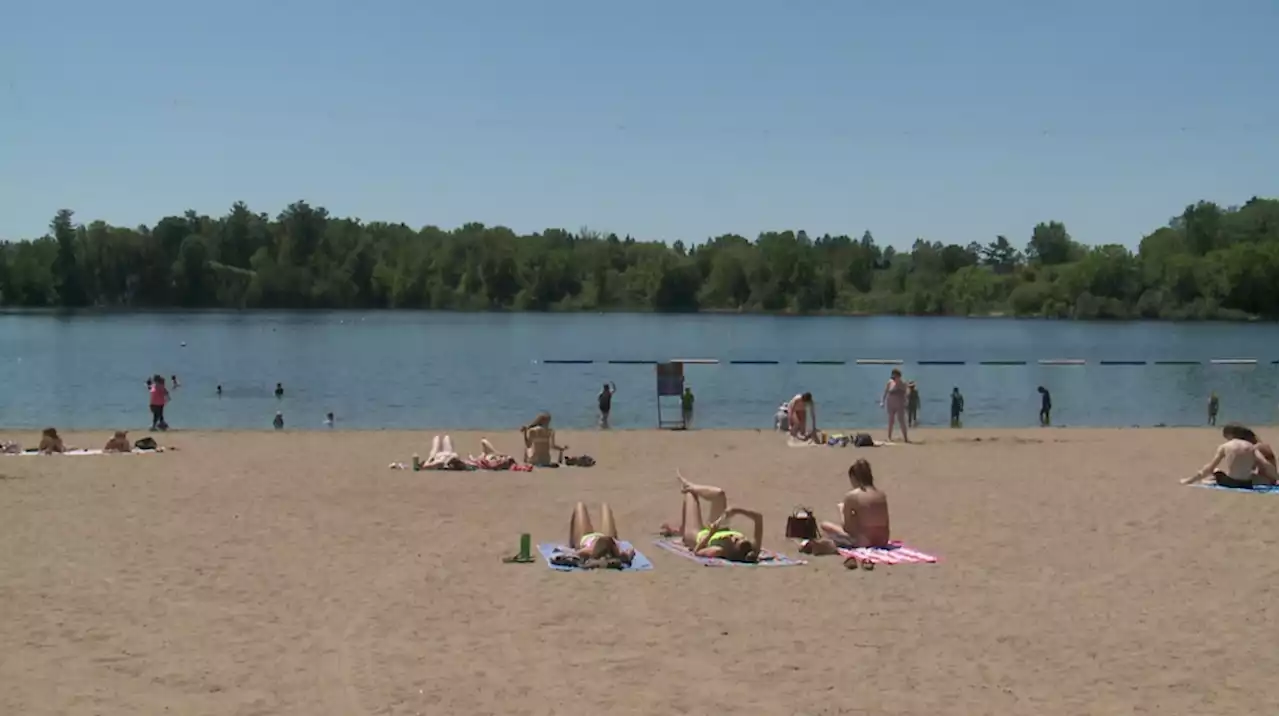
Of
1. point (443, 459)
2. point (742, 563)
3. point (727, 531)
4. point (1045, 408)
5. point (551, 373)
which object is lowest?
point (551, 373)

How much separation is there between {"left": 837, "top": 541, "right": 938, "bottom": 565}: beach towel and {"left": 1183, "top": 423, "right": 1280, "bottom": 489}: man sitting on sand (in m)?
6.79

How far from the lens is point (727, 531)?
12844mm

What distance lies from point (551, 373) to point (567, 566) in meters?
54.0

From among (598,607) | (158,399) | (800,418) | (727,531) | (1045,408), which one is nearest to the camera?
(598,607)

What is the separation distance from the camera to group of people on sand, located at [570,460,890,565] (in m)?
12.5

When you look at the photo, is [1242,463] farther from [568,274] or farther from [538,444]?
[568,274]

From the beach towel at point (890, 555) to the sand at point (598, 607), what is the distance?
0.23 m

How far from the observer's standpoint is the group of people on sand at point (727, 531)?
12.5 m

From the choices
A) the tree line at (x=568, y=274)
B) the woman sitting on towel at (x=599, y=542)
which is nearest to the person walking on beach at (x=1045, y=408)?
the woman sitting on towel at (x=599, y=542)

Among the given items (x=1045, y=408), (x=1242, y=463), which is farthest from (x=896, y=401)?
(x=1045, y=408)

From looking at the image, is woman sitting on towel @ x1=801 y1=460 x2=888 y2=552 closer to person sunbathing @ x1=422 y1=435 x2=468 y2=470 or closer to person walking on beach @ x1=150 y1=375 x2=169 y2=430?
person sunbathing @ x1=422 y1=435 x2=468 y2=470

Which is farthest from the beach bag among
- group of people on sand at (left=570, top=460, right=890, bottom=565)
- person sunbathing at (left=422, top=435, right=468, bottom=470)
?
person sunbathing at (left=422, top=435, right=468, bottom=470)

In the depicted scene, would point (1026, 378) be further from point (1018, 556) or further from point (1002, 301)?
point (1002, 301)

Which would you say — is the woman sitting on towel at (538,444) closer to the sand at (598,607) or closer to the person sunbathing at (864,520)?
the sand at (598,607)
